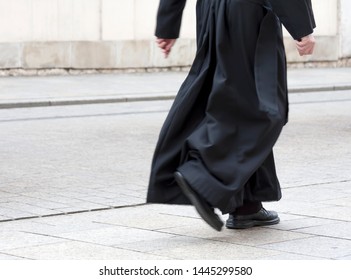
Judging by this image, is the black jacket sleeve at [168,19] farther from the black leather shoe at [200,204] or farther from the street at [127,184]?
the street at [127,184]

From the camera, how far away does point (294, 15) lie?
5707mm

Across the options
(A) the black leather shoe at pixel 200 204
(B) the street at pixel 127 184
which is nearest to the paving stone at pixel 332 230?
(B) the street at pixel 127 184

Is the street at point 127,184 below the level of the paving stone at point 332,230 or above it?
below

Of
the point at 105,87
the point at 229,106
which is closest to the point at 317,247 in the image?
the point at 229,106

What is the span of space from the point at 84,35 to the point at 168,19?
15.0 meters

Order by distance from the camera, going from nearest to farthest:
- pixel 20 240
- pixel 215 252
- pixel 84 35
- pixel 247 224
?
pixel 215 252, pixel 20 240, pixel 247 224, pixel 84 35

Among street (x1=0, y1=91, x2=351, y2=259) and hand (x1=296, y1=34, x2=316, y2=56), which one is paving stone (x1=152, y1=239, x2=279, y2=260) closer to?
street (x1=0, y1=91, x2=351, y2=259)

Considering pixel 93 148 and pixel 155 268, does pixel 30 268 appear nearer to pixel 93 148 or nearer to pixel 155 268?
pixel 155 268

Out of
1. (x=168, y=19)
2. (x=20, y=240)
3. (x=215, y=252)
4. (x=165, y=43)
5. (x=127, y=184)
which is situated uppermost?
(x=168, y=19)

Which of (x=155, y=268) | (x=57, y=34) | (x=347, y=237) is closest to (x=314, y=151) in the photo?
(x=347, y=237)

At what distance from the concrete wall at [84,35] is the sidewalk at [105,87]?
16.5 inches

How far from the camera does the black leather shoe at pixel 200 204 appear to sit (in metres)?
5.54

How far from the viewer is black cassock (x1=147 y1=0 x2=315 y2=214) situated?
560 centimetres

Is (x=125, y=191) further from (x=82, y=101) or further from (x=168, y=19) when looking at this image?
(x=82, y=101)
